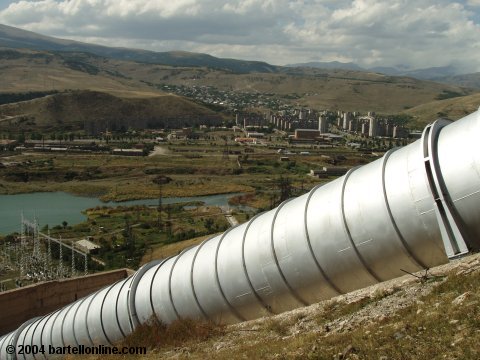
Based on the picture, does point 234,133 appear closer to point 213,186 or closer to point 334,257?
point 213,186

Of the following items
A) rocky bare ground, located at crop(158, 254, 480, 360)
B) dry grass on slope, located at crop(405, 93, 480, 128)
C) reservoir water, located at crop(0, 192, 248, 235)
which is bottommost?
reservoir water, located at crop(0, 192, 248, 235)

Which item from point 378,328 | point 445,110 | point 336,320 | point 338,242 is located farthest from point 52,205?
point 445,110

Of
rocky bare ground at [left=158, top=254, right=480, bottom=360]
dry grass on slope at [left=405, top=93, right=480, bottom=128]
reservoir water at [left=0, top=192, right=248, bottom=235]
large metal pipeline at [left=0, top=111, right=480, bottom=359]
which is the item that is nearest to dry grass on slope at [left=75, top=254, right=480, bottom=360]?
rocky bare ground at [left=158, top=254, right=480, bottom=360]

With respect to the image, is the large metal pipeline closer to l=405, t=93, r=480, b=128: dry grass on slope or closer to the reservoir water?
the reservoir water

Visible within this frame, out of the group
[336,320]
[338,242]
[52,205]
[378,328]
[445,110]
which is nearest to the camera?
[378,328]

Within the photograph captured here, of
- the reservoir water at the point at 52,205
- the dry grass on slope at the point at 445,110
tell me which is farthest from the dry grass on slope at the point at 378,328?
the dry grass on slope at the point at 445,110

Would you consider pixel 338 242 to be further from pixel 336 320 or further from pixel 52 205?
pixel 52 205

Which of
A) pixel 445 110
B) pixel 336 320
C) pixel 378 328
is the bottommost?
pixel 336 320

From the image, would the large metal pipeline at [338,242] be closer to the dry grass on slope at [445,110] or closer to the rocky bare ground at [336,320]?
the rocky bare ground at [336,320]

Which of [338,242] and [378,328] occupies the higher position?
[338,242]
